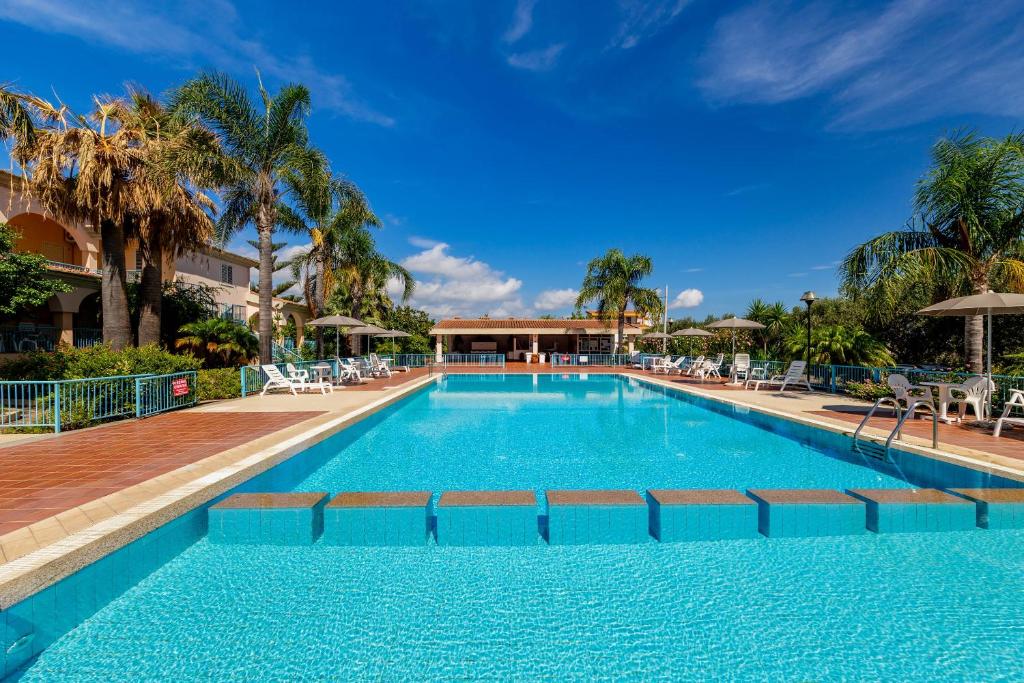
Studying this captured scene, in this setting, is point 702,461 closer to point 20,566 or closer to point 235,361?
point 20,566

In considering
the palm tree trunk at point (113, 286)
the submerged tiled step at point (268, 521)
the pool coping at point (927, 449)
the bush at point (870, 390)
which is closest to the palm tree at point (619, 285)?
the bush at point (870, 390)

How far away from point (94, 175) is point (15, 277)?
9.72ft

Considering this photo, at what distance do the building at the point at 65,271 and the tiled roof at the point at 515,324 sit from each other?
46.2 ft

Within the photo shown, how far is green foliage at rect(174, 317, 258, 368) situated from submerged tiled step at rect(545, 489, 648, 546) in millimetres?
15708

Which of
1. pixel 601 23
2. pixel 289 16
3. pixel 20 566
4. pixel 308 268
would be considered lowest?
pixel 20 566

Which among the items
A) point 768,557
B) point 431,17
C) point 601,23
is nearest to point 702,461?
point 768,557

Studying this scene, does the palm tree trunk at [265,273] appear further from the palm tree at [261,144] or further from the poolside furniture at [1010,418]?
the poolside furniture at [1010,418]

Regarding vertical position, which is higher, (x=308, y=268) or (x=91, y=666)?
(x=308, y=268)

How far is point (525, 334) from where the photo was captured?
35875 mm

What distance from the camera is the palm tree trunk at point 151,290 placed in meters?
13.5

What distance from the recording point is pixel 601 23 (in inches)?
547

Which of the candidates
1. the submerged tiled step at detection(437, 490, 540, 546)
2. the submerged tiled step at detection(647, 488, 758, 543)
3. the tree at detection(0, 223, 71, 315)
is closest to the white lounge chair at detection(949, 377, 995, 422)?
the submerged tiled step at detection(647, 488, 758, 543)

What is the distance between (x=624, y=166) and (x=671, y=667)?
28.7m

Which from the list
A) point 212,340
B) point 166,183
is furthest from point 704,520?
point 212,340
